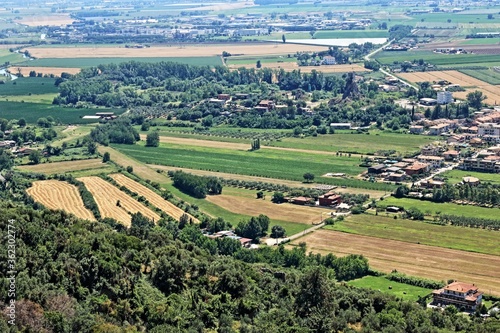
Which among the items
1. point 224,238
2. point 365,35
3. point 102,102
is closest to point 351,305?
point 224,238

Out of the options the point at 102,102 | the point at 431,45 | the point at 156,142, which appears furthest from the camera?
the point at 431,45

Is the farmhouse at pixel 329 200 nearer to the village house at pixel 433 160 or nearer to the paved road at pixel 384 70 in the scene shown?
the village house at pixel 433 160

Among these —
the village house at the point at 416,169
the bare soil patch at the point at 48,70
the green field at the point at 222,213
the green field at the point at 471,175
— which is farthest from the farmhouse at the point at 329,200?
the bare soil patch at the point at 48,70

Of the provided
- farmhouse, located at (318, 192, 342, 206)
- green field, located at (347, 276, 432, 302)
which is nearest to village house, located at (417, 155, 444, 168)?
farmhouse, located at (318, 192, 342, 206)

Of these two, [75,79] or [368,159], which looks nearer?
[368,159]

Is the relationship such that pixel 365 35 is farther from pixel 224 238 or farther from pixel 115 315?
pixel 115 315

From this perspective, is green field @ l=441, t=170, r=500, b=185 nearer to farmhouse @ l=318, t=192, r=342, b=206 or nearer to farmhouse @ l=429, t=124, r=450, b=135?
farmhouse @ l=318, t=192, r=342, b=206

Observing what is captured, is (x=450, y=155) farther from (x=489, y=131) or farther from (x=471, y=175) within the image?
(x=489, y=131)

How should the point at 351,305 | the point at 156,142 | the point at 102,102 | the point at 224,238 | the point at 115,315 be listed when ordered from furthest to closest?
the point at 102,102 < the point at 156,142 < the point at 224,238 < the point at 351,305 < the point at 115,315
